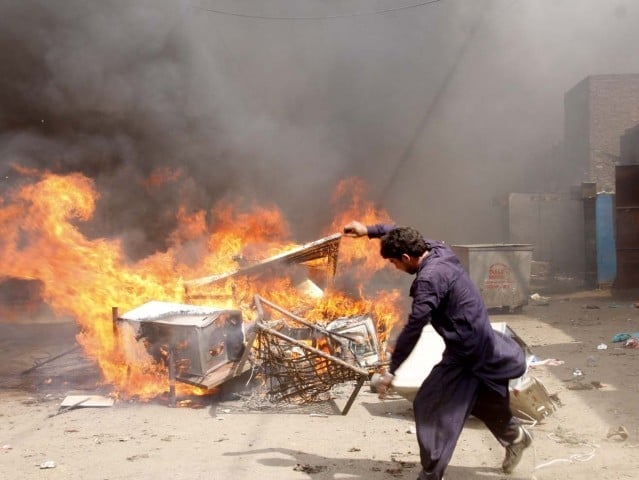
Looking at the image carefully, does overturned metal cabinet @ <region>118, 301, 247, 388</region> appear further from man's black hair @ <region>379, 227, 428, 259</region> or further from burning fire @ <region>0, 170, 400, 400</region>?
man's black hair @ <region>379, 227, 428, 259</region>

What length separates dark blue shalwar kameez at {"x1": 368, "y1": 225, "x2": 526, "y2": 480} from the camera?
130 inches

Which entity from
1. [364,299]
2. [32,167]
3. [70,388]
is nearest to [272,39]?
[32,167]

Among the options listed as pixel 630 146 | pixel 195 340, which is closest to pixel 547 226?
pixel 630 146

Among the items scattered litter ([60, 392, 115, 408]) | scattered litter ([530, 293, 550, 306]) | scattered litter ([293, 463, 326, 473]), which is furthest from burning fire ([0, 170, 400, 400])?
scattered litter ([530, 293, 550, 306])

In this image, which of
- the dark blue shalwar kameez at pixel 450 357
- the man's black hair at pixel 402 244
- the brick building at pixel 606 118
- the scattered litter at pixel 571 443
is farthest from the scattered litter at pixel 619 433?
the brick building at pixel 606 118

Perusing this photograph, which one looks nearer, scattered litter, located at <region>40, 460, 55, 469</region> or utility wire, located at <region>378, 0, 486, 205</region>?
scattered litter, located at <region>40, 460, 55, 469</region>

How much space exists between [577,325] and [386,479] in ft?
23.2

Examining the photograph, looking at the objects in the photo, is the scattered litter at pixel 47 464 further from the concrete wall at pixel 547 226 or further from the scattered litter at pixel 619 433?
the concrete wall at pixel 547 226

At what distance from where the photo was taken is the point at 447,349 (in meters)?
3.46

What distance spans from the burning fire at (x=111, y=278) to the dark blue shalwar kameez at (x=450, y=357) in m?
3.35

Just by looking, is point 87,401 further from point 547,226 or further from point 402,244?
point 547,226

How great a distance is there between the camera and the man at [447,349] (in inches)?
130

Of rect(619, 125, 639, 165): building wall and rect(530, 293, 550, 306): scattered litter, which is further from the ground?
rect(619, 125, 639, 165): building wall

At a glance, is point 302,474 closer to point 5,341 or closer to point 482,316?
point 482,316
